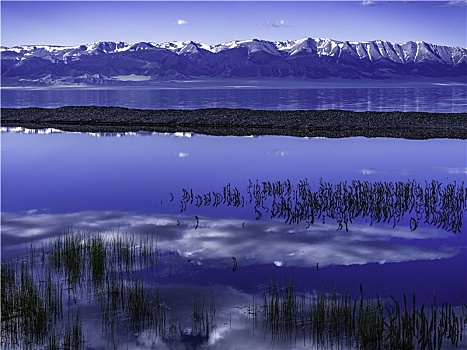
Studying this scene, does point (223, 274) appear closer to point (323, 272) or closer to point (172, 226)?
point (323, 272)

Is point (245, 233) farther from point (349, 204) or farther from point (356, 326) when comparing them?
point (356, 326)

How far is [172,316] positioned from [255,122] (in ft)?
158

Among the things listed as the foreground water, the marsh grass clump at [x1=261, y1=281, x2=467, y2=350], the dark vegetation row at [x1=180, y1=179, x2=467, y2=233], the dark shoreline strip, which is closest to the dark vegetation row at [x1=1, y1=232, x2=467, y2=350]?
the marsh grass clump at [x1=261, y1=281, x2=467, y2=350]

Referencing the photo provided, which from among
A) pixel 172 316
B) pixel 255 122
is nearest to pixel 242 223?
pixel 172 316

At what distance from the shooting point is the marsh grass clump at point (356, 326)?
1036 cm

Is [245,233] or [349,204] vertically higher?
[349,204]

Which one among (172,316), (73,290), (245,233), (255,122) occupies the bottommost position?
(172,316)

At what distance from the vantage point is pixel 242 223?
19.9 metres

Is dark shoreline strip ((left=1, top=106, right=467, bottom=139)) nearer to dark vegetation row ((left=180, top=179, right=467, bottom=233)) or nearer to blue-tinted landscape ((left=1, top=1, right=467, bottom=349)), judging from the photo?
blue-tinted landscape ((left=1, top=1, right=467, bottom=349))

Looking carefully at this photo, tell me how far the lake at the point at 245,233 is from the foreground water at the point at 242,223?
0.16 ft

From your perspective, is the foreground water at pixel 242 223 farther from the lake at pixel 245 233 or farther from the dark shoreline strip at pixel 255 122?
the dark shoreline strip at pixel 255 122

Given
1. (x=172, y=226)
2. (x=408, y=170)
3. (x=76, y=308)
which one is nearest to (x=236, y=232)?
(x=172, y=226)

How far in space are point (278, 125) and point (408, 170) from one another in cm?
2607

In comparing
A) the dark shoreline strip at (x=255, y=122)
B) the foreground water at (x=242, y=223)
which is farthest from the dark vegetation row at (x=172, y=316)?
the dark shoreline strip at (x=255, y=122)
